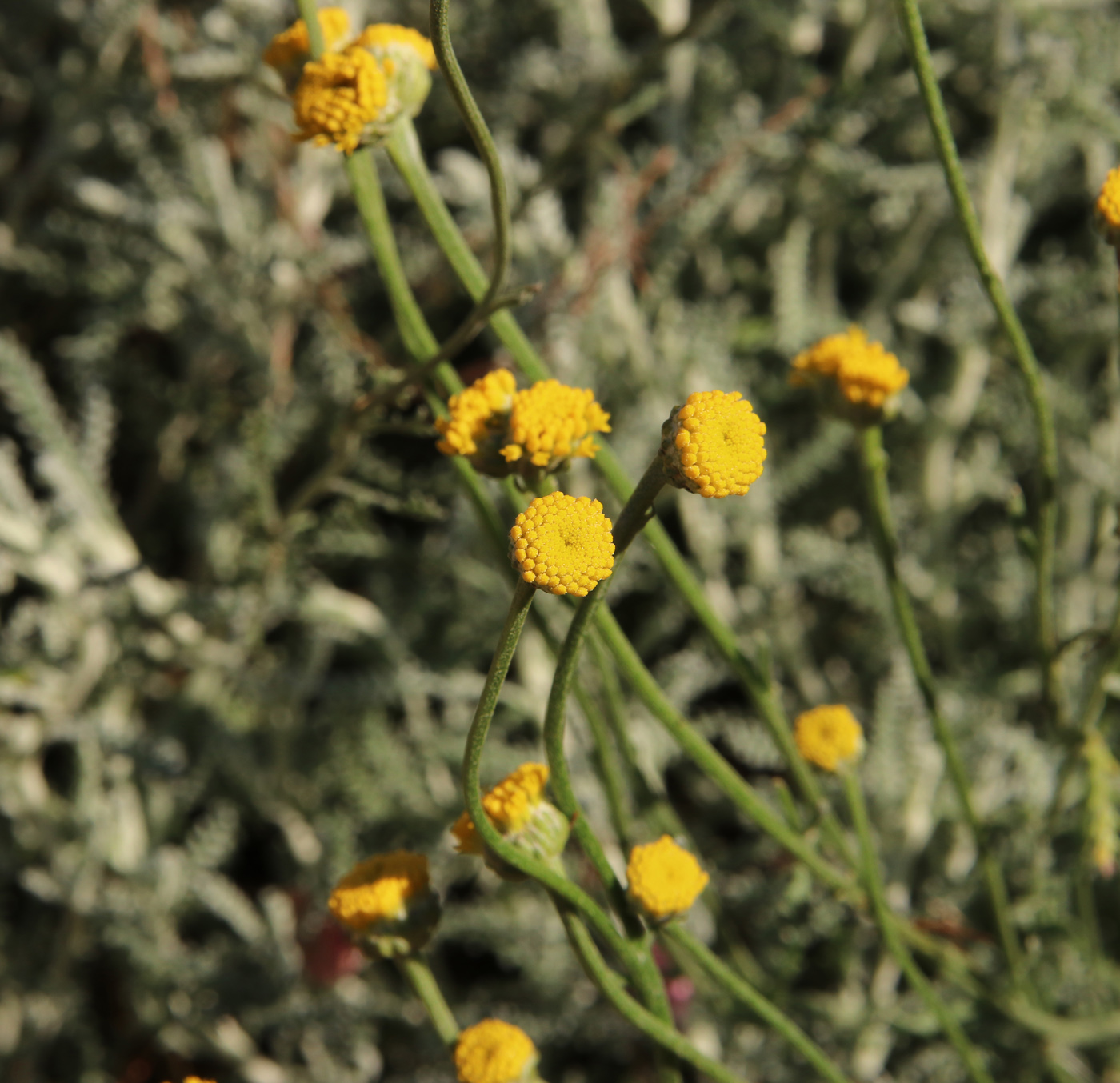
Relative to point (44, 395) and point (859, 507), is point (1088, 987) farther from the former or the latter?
point (44, 395)

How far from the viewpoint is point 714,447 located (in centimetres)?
56

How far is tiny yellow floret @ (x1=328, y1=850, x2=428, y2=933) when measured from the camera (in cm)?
73

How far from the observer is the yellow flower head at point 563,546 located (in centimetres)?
51

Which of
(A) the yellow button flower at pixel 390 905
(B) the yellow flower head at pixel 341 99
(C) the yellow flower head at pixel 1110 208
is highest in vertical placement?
(B) the yellow flower head at pixel 341 99

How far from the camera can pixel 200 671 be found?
1.52 meters

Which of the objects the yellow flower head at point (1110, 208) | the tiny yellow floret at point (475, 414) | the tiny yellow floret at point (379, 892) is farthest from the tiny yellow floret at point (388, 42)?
the tiny yellow floret at point (379, 892)

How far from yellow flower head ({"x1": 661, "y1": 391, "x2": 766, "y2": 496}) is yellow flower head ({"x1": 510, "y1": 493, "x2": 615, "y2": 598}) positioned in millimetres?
56

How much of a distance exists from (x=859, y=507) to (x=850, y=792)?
2.64 feet

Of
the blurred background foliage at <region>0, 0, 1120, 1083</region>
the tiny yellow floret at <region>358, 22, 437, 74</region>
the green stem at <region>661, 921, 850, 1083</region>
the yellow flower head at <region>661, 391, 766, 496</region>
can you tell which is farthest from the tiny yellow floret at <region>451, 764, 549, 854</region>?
the blurred background foliage at <region>0, 0, 1120, 1083</region>

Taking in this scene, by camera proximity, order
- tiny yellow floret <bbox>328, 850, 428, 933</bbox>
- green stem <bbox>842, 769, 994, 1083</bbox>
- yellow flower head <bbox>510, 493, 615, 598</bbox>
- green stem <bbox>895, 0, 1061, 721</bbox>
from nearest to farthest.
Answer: yellow flower head <bbox>510, 493, 615, 598</bbox> < green stem <bbox>895, 0, 1061, 721</bbox> < tiny yellow floret <bbox>328, 850, 428, 933</bbox> < green stem <bbox>842, 769, 994, 1083</bbox>

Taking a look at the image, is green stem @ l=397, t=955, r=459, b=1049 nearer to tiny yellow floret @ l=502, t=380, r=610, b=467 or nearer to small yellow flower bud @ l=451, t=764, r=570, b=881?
small yellow flower bud @ l=451, t=764, r=570, b=881

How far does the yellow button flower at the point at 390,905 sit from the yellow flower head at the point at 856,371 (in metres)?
0.48

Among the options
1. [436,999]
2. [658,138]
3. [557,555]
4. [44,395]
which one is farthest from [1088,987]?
[44,395]

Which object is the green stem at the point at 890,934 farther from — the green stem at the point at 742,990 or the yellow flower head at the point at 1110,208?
the yellow flower head at the point at 1110,208
